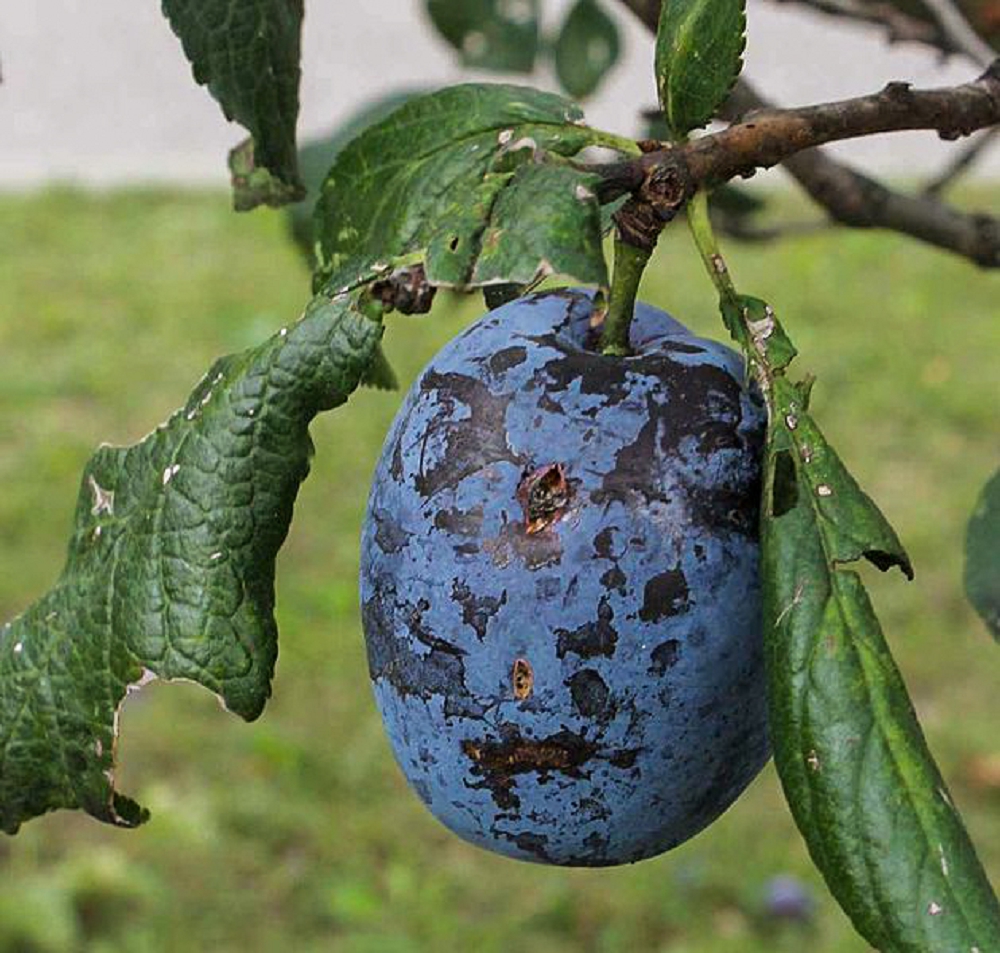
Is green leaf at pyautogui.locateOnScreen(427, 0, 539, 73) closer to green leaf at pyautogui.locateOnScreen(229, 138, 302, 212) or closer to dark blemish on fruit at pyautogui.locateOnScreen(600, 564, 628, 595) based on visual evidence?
→ green leaf at pyautogui.locateOnScreen(229, 138, 302, 212)

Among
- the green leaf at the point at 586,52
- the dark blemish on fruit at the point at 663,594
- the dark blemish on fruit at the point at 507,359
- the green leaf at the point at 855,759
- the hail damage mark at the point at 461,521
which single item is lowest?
the green leaf at the point at 855,759

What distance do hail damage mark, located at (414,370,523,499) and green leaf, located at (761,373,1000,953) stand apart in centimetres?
11

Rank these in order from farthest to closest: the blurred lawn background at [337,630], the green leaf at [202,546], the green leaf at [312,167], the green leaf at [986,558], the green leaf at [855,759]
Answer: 1. the blurred lawn background at [337,630]
2. the green leaf at [312,167]
3. the green leaf at [986,558]
4. the green leaf at [202,546]
5. the green leaf at [855,759]

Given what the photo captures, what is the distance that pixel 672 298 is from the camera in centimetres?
393

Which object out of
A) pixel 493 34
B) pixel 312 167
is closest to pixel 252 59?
pixel 312 167

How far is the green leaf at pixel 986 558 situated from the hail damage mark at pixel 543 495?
0.32 metres

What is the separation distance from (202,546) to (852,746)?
0.86 feet

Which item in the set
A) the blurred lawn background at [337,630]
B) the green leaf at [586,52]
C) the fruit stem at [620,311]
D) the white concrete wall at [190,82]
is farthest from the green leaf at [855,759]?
the white concrete wall at [190,82]

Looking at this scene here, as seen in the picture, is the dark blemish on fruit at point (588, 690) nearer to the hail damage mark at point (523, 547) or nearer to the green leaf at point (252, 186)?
the hail damage mark at point (523, 547)

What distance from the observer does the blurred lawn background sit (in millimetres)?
2432

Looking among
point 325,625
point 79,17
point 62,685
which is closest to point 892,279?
point 325,625

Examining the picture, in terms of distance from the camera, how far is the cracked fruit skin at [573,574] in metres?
0.67

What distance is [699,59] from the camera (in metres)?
0.70

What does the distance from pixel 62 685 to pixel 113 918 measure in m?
1.74
